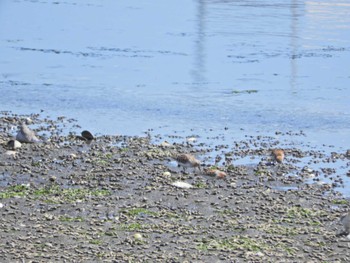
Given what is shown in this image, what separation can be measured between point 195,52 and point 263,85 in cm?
416

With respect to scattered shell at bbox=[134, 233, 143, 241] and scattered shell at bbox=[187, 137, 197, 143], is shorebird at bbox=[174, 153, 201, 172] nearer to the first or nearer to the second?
scattered shell at bbox=[187, 137, 197, 143]

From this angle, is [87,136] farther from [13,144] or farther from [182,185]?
[182,185]

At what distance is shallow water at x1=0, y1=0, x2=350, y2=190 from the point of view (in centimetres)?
1543

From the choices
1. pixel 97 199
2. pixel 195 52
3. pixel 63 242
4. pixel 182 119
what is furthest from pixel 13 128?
pixel 195 52

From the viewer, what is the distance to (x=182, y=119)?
15297mm

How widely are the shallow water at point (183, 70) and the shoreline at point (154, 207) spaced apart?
163 cm

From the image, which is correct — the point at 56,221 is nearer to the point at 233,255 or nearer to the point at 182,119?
the point at 233,255

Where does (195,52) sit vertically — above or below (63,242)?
below

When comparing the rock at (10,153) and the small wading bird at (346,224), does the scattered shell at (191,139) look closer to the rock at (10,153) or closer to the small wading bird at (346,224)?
the rock at (10,153)

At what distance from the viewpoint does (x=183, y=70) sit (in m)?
19.9

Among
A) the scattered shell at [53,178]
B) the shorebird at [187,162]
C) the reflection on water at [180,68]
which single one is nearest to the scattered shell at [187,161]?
the shorebird at [187,162]

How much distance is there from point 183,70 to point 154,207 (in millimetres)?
9633

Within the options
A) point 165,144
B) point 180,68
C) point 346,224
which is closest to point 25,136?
point 165,144

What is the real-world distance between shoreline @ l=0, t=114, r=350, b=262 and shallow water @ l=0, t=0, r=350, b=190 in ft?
5.35
